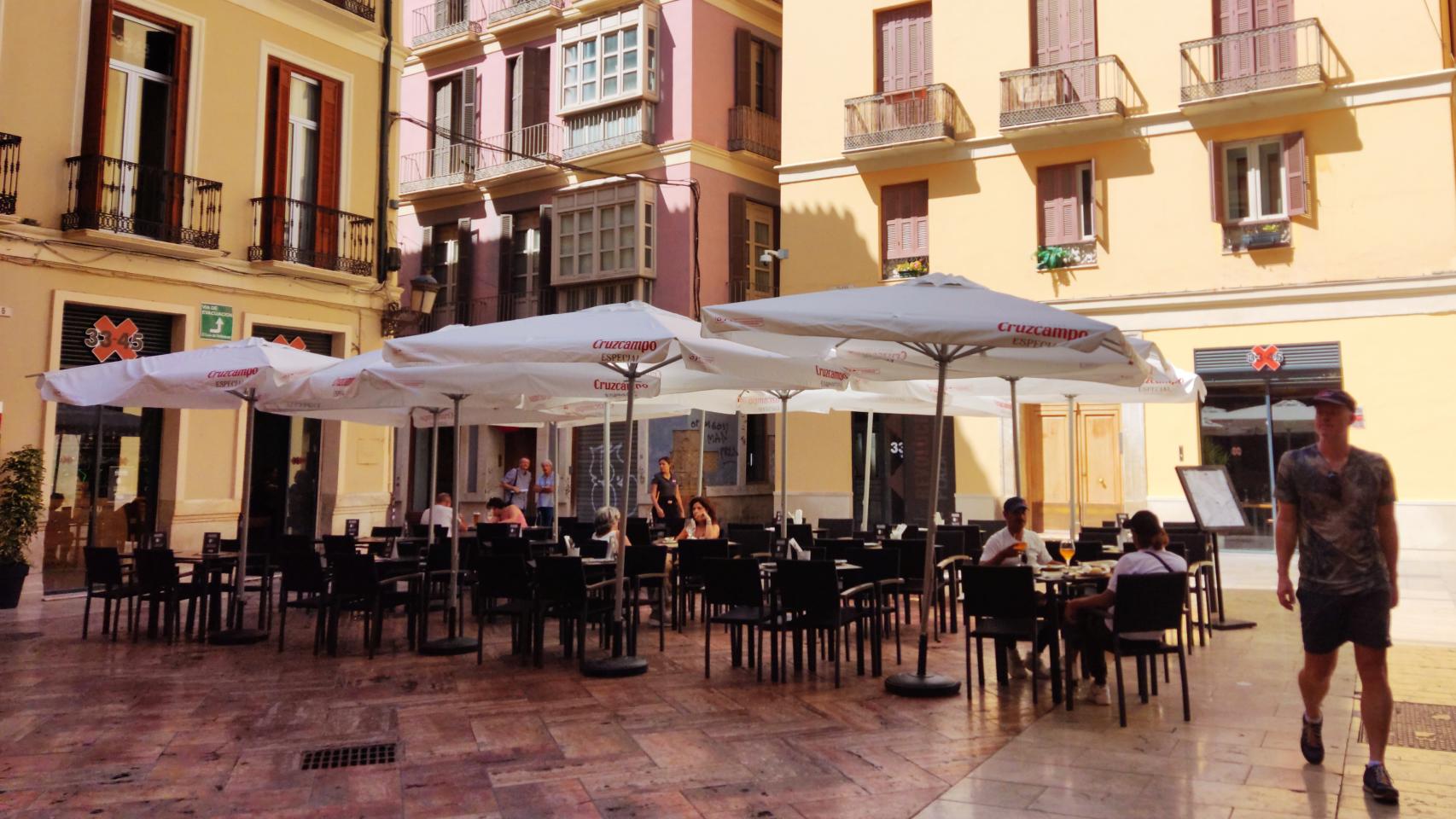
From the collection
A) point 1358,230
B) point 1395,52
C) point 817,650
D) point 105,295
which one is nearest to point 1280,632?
point 817,650

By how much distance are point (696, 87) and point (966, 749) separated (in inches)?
718

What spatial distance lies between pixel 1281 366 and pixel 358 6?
14.9 meters

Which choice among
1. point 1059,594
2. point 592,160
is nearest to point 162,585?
point 1059,594

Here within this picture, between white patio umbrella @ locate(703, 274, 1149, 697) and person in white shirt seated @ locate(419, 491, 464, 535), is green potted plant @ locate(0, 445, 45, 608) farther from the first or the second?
white patio umbrella @ locate(703, 274, 1149, 697)

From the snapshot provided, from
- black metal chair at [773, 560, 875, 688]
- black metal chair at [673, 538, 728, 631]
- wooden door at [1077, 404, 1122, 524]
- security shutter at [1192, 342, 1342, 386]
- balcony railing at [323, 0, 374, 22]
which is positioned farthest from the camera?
wooden door at [1077, 404, 1122, 524]

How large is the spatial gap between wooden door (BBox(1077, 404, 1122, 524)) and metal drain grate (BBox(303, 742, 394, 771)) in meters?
14.7

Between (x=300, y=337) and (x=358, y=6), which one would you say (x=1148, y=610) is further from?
(x=358, y=6)

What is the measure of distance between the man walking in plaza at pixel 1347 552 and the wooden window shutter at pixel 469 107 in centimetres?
2244

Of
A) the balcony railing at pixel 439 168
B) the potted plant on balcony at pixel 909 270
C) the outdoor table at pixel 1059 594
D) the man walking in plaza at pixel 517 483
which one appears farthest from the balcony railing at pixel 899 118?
the outdoor table at pixel 1059 594

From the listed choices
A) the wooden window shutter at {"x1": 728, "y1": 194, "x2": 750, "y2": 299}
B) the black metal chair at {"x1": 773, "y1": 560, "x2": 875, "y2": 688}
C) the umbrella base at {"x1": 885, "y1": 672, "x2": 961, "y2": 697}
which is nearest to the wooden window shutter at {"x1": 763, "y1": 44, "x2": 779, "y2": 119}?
the wooden window shutter at {"x1": 728, "y1": 194, "x2": 750, "y2": 299}

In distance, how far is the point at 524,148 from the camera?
23.7 meters

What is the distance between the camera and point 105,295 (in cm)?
1324

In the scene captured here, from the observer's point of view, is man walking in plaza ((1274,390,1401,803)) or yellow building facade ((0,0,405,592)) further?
yellow building facade ((0,0,405,592))

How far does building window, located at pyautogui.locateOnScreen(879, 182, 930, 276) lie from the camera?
1945cm
